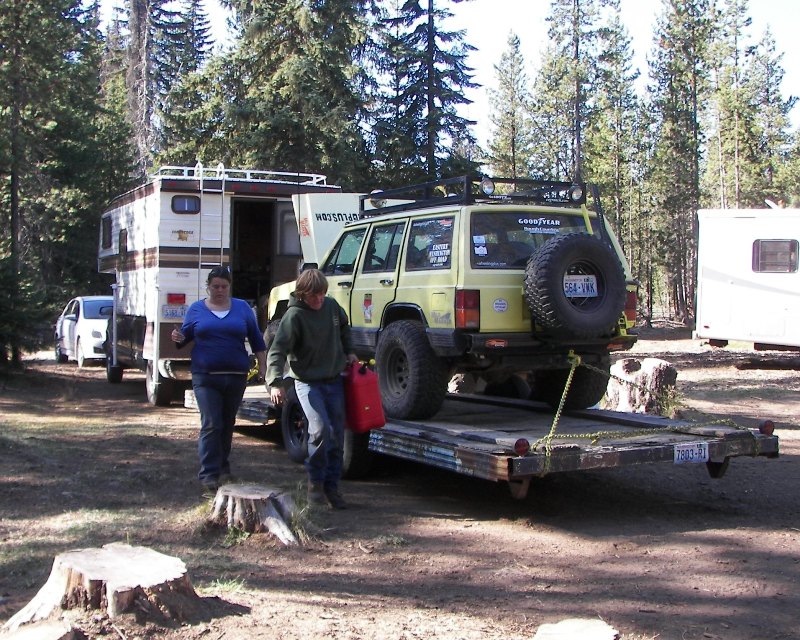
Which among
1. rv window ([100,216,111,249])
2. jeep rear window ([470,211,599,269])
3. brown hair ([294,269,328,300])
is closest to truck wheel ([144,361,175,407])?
rv window ([100,216,111,249])

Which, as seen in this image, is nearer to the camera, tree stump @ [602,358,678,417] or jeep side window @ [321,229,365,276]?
jeep side window @ [321,229,365,276]

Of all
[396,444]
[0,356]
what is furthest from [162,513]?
[0,356]

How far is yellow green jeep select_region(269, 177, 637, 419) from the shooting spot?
7105mm

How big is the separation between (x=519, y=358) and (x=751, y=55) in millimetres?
39710

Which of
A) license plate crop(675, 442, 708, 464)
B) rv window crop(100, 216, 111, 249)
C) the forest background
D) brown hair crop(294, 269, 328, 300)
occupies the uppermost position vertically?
the forest background

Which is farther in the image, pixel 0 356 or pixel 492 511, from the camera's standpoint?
pixel 0 356

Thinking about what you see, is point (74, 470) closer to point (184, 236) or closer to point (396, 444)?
point (396, 444)

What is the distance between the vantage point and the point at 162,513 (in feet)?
21.8

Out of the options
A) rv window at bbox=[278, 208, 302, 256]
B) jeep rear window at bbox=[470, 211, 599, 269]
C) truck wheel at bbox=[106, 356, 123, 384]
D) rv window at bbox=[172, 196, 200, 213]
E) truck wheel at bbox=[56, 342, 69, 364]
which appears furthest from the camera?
truck wheel at bbox=[56, 342, 69, 364]

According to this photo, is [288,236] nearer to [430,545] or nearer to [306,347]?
[306,347]

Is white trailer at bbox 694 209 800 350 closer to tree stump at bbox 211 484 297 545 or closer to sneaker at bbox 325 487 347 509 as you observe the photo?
sneaker at bbox 325 487 347 509

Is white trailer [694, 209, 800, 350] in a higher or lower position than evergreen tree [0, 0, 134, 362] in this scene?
lower

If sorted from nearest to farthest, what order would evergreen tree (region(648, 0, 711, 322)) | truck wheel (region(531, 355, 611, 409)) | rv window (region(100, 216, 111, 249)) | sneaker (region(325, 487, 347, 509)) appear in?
sneaker (region(325, 487, 347, 509)) → truck wheel (region(531, 355, 611, 409)) → rv window (region(100, 216, 111, 249)) → evergreen tree (region(648, 0, 711, 322))

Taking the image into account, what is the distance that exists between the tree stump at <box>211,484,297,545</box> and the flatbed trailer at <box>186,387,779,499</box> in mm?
1171
